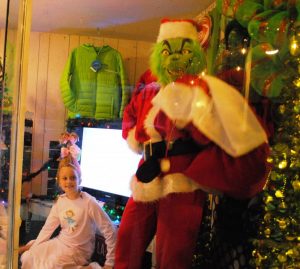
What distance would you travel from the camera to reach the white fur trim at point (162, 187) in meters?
0.88

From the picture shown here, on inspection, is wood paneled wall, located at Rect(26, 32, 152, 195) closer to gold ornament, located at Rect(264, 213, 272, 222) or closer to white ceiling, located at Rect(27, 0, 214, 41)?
white ceiling, located at Rect(27, 0, 214, 41)

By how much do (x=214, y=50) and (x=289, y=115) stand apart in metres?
0.37

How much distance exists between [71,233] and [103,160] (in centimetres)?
28

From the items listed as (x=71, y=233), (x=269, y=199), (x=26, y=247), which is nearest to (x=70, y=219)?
(x=71, y=233)

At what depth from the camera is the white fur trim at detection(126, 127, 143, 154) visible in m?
1.04

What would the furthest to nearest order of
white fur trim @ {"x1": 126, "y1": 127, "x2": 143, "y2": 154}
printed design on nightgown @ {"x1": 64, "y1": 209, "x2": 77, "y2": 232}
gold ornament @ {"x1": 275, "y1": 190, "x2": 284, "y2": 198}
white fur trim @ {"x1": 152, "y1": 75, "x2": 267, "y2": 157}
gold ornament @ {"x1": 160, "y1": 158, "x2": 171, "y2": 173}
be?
printed design on nightgown @ {"x1": 64, "y1": 209, "x2": 77, "y2": 232} → white fur trim @ {"x1": 126, "y1": 127, "x2": 143, "y2": 154} → gold ornament @ {"x1": 160, "y1": 158, "x2": 171, "y2": 173} → gold ornament @ {"x1": 275, "y1": 190, "x2": 284, "y2": 198} → white fur trim @ {"x1": 152, "y1": 75, "x2": 267, "y2": 157}

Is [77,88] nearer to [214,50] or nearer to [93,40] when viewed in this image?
[93,40]

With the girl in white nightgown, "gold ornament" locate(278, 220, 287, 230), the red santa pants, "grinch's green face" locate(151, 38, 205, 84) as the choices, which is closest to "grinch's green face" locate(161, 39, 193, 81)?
"grinch's green face" locate(151, 38, 205, 84)

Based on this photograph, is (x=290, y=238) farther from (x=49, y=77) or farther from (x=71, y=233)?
(x=49, y=77)

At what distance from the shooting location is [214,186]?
0.81 metres

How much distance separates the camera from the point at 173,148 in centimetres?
89

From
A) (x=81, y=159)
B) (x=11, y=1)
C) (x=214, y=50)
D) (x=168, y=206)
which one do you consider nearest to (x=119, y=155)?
(x=81, y=159)

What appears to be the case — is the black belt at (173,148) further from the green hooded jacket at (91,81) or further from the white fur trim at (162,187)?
the green hooded jacket at (91,81)

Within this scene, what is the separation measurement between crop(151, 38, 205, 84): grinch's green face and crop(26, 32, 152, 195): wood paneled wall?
251mm
